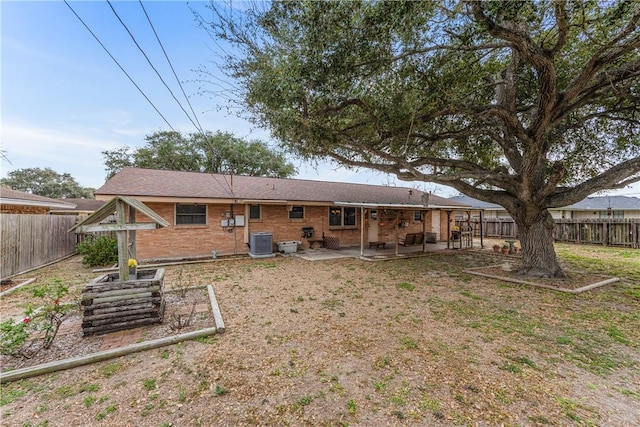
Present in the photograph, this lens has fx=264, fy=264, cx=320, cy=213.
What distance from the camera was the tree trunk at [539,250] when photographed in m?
7.94

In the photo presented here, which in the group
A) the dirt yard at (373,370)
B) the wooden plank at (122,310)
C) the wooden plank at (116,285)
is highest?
the wooden plank at (116,285)

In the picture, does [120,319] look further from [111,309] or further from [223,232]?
[223,232]

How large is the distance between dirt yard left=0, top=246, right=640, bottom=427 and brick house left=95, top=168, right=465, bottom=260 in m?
4.66

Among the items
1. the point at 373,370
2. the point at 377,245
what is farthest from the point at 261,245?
the point at 373,370

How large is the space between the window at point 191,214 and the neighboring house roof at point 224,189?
2.13 ft

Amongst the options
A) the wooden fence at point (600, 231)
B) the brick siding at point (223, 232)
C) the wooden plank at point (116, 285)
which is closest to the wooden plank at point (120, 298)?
the wooden plank at point (116, 285)

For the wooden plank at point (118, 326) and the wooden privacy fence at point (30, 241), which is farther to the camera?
the wooden privacy fence at point (30, 241)

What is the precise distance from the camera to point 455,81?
282 inches

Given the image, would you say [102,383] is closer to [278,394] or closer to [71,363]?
[71,363]

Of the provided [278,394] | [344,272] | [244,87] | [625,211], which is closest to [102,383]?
[278,394]

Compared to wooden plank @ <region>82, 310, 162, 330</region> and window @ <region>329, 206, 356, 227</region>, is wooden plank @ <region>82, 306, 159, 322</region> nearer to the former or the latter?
wooden plank @ <region>82, 310, 162, 330</region>

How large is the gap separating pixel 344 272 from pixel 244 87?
6416 mm

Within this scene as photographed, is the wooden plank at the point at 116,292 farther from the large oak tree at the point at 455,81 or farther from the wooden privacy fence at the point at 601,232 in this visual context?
the wooden privacy fence at the point at 601,232

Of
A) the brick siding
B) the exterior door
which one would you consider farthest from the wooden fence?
the brick siding
